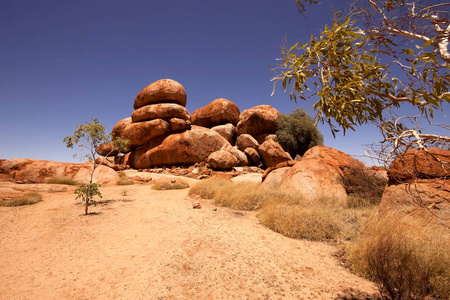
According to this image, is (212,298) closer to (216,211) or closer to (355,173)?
(216,211)

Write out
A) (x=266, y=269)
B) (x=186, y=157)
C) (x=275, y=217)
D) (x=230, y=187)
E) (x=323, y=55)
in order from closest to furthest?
(x=323, y=55)
(x=266, y=269)
(x=275, y=217)
(x=230, y=187)
(x=186, y=157)

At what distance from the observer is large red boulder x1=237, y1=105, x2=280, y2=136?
26.6 metres

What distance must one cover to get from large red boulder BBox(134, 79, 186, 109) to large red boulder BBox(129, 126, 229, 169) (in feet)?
14.7

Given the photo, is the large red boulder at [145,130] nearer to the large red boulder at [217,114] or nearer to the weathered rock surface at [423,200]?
the large red boulder at [217,114]

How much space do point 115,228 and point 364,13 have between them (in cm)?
709

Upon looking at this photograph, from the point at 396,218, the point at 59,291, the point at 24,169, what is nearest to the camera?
the point at 59,291

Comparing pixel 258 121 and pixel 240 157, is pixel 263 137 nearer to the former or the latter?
pixel 258 121

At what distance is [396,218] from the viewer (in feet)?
14.8

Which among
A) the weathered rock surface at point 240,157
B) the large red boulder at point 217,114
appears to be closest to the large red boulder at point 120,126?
the large red boulder at point 217,114

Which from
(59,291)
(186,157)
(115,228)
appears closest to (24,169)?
(186,157)

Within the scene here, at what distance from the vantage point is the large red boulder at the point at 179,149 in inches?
845

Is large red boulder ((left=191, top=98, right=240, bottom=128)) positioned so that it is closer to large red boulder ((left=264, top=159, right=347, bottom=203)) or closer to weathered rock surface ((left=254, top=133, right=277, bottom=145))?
weathered rock surface ((left=254, top=133, right=277, bottom=145))

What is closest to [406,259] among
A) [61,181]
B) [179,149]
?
[61,181]

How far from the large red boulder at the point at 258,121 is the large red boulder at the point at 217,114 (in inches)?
70.3
